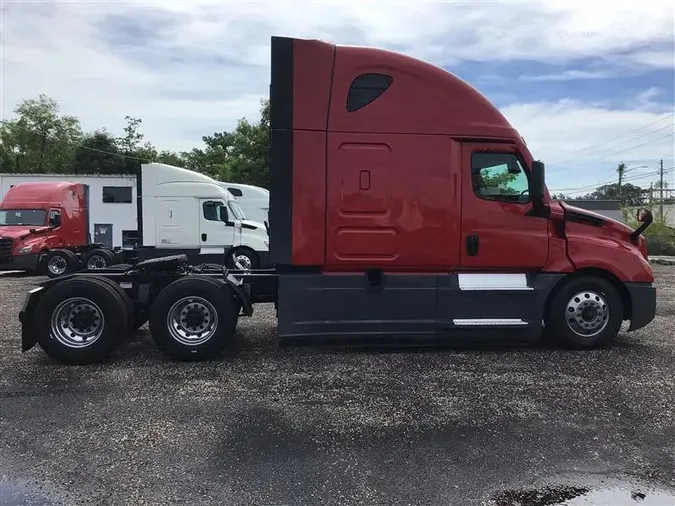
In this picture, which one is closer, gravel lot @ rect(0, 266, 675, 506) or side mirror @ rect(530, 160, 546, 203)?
gravel lot @ rect(0, 266, 675, 506)

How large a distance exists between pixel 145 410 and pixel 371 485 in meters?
2.31

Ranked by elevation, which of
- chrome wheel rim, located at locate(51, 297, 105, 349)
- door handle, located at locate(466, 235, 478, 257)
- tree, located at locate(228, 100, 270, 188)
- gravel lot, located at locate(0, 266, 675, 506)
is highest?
tree, located at locate(228, 100, 270, 188)

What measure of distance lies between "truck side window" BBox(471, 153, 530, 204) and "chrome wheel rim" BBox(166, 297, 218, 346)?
11.2 ft

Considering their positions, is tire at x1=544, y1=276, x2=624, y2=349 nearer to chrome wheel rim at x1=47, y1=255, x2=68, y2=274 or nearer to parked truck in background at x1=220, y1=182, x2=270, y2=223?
chrome wheel rim at x1=47, y1=255, x2=68, y2=274

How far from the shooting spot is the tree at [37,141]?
5016 cm

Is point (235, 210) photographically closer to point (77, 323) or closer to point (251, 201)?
point (251, 201)

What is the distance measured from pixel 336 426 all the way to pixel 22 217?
17683 millimetres

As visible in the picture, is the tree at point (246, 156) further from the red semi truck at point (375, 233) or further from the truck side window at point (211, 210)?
the red semi truck at point (375, 233)

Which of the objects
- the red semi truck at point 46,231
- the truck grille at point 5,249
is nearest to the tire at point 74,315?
the red semi truck at point 46,231

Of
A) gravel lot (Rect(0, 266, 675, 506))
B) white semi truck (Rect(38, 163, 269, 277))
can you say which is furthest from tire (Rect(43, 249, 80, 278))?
gravel lot (Rect(0, 266, 675, 506))

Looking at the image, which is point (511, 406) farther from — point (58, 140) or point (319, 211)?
point (58, 140)

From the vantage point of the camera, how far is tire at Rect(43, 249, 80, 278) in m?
17.6

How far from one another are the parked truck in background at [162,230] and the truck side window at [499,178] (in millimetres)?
9539

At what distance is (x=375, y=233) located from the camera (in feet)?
Answer: 21.0
